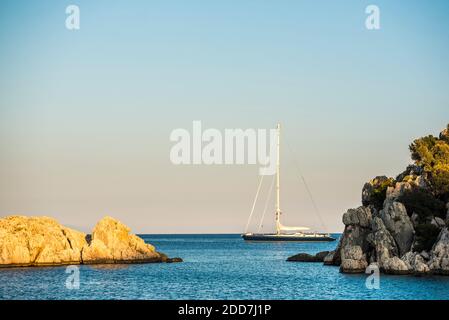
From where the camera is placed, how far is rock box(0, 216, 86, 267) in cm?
11175

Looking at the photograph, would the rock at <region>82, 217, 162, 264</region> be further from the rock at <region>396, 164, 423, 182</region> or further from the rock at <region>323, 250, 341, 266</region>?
the rock at <region>396, 164, 423, 182</region>

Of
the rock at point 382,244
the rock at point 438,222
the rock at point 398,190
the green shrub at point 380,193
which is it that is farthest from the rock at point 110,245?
the rock at point 438,222

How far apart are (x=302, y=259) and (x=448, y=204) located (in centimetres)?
3783

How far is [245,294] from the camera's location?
7706 centimetres

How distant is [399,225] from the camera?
92.7 m

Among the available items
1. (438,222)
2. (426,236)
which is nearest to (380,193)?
(438,222)

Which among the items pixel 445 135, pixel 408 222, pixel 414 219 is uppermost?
pixel 445 135

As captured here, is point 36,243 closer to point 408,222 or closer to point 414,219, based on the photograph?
point 408,222

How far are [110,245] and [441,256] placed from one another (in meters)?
56.7

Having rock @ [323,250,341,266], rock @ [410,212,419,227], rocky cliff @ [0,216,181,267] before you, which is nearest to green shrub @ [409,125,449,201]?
rock @ [410,212,419,227]

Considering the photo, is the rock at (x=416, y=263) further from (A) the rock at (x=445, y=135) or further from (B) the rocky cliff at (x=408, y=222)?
(A) the rock at (x=445, y=135)

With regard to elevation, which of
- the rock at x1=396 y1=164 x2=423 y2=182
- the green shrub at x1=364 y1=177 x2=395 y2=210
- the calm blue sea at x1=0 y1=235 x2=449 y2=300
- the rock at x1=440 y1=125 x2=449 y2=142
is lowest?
the calm blue sea at x1=0 y1=235 x2=449 y2=300
